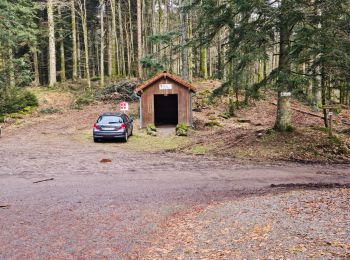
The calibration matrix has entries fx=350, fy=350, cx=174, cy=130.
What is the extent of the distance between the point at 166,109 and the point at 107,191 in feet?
71.1

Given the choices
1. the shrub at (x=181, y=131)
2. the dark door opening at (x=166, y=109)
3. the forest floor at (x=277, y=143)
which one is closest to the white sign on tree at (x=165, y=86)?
the forest floor at (x=277, y=143)

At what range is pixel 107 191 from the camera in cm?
935

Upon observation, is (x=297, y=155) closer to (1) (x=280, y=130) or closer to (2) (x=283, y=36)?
(1) (x=280, y=130)

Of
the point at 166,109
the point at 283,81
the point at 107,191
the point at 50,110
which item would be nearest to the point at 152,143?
the point at 283,81

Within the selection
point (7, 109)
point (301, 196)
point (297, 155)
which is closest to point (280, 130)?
point (297, 155)

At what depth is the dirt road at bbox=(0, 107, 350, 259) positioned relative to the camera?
5.98 m

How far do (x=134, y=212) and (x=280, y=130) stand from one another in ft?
35.1

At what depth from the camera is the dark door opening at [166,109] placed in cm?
3042

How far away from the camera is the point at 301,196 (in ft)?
27.4

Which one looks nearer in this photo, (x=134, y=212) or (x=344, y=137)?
(x=134, y=212)

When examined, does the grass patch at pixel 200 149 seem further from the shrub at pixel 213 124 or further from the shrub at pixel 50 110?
the shrub at pixel 50 110

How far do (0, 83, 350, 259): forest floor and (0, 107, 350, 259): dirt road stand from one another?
0.03 metres

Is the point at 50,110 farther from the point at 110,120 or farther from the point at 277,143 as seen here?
the point at 277,143

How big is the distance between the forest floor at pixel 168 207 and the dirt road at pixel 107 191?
26mm
